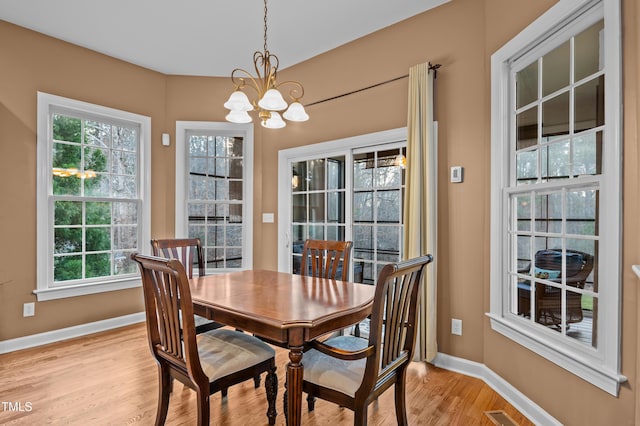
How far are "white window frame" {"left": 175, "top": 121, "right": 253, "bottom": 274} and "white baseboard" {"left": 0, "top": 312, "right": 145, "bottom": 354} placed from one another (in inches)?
41.2

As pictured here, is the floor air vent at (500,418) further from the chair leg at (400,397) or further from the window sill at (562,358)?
the chair leg at (400,397)

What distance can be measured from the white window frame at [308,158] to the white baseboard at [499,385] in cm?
145

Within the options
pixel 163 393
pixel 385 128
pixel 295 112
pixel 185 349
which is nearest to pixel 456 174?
pixel 385 128

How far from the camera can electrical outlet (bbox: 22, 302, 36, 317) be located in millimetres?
3291

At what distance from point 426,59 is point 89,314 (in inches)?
165

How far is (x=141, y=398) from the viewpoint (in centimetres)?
239

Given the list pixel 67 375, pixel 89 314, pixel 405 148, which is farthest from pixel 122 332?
pixel 405 148

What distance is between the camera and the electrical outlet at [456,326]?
9.23ft

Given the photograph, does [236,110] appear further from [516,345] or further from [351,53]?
[516,345]

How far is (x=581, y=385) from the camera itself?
1829 millimetres

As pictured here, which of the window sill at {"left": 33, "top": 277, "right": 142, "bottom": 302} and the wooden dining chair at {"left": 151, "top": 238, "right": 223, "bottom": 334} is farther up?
the wooden dining chair at {"left": 151, "top": 238, "right": 223, "bottom": 334}

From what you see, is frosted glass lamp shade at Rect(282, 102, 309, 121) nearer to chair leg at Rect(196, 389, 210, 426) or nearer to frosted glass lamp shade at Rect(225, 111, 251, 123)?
frosted glass lamp shade at Rect(225, 111, 251, 123)

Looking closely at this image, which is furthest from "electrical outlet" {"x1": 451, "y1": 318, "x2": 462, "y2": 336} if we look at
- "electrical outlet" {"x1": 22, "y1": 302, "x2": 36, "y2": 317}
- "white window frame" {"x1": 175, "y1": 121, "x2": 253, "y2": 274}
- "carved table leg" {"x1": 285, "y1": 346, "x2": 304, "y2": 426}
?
"electrical outlet" {"x1": 22, "y1": 302, "x2": 36, "y2": 317}

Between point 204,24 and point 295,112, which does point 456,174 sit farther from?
point 204,24
